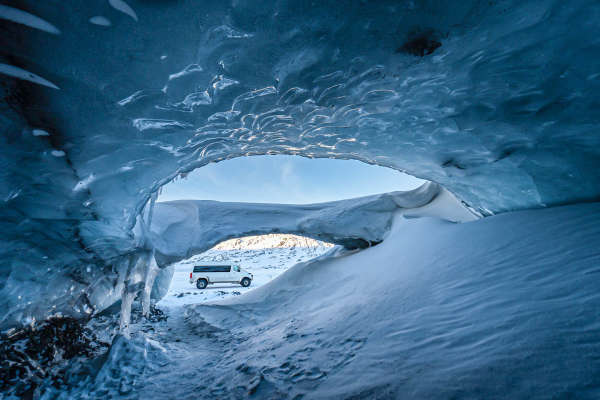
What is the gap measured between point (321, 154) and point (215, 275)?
1034 centimetres

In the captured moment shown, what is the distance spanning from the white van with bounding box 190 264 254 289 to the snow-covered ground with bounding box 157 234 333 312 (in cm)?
36

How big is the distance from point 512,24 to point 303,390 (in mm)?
3416

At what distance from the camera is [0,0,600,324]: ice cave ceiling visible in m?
1.58

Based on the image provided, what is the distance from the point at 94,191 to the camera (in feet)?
8.92

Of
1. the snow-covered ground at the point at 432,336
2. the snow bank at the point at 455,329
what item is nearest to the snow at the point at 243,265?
the snow-covered ground at the point at 432,336

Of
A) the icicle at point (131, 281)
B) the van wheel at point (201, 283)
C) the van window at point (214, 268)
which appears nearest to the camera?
the icicle at point (131, 281)

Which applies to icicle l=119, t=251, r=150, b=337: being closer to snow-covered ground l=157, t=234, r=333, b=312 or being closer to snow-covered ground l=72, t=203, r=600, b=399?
snow-covered ground l=72, t=203, r=600, b=399

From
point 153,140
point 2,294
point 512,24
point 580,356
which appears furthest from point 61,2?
point 580,356

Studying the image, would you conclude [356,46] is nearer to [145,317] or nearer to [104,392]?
[104,392]

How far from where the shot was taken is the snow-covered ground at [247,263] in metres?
9.52

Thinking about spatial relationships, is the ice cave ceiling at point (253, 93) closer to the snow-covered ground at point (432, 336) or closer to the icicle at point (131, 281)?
the icicle at point (131, 281)

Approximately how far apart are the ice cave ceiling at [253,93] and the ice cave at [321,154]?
0.6 inches

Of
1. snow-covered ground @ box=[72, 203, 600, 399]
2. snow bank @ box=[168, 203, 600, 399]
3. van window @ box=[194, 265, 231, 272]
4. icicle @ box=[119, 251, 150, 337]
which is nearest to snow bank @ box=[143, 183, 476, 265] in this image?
icicle @ box=[119, 251, 150, 337]

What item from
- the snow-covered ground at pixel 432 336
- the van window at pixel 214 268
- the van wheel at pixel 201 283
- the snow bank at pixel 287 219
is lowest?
the snow-covered ground at pixel 432 336
